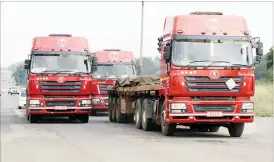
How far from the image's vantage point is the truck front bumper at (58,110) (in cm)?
2752

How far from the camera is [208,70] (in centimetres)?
1986

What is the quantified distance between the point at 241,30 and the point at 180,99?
256 centimetres

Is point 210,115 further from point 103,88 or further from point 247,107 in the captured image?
point 103,88

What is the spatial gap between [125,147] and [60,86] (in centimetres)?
1119

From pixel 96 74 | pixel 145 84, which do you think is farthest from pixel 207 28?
pixel 96 74

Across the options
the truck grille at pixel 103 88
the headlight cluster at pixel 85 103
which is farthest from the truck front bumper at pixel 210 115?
the truck grille at pixel 103 88

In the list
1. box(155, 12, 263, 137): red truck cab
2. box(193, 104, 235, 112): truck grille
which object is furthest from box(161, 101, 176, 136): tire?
box(193, 104, 235, 112): truck grille

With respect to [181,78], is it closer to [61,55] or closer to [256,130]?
[256,130]

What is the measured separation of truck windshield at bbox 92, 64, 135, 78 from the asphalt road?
36.9ft

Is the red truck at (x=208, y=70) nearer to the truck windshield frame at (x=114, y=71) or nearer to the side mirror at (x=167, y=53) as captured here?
the side mirror at (x=167, y=53)

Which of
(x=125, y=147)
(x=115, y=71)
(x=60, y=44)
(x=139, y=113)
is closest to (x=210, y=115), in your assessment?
(x=125, y=147)

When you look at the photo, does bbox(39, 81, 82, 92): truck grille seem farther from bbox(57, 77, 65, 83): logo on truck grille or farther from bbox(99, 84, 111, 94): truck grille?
bbox(99, 84, 111, 94): truck grille

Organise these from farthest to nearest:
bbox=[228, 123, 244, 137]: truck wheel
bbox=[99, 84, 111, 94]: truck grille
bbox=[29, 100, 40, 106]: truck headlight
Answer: bbox=[99, 84, 111, 94]: truck grille < bbox=[29, 100, 40, 106]: truck headlight < bbox=[228, 123, 244, 137]: truck wheel

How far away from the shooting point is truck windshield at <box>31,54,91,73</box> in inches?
1077
